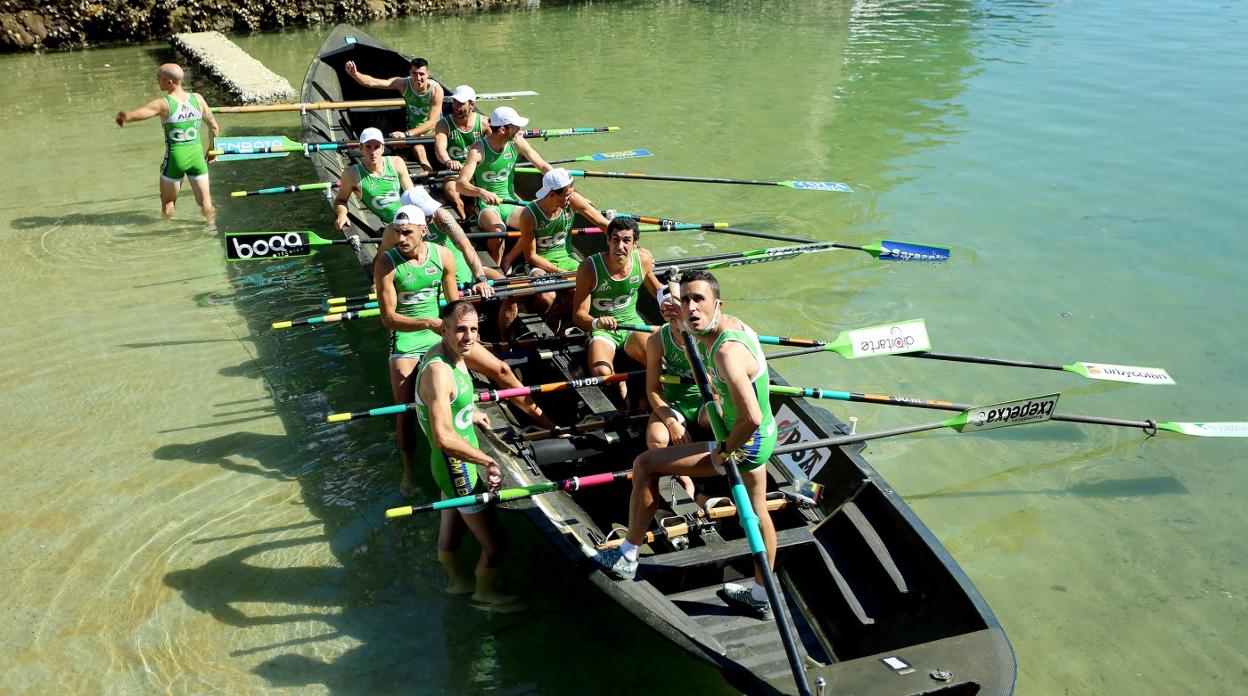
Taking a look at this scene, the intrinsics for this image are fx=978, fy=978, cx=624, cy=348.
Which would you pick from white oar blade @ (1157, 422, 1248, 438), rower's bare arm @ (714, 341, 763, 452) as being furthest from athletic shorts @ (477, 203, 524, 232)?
white oar blade @ (1157, 422, 1248, 438)

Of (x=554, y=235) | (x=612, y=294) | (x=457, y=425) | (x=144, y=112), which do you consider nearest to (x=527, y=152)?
(x=554, y=235)

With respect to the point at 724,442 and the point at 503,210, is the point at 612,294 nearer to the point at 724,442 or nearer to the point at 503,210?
the point at 724,442

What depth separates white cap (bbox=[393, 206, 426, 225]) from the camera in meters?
7.03

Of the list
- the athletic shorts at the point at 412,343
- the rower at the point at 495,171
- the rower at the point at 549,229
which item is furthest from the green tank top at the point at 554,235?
the athletic shorts at the point at 412,343

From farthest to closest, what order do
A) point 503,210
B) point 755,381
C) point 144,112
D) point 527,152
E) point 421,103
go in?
point 421,103 → point 144,112 → point 527,152 → point 503,210 → point 755,381

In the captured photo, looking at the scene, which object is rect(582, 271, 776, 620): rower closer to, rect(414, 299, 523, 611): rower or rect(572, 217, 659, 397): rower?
rect(414, 299, 523, 611): rower

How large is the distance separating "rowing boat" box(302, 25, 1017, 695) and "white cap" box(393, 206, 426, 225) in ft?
4.73

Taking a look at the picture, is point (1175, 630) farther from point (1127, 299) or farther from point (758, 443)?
point (1127, 299)

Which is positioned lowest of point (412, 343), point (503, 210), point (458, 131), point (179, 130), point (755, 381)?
point (412, 343)

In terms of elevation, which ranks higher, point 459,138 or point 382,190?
point 459,138

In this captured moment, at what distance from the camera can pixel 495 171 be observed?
396 inches

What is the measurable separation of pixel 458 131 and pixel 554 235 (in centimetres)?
306

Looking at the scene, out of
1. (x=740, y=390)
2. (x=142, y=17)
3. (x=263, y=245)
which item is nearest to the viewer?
(x=740, y=390)

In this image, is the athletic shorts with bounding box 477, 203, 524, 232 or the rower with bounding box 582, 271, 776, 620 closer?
the rower with bounding box 582, 271, 776, 620
